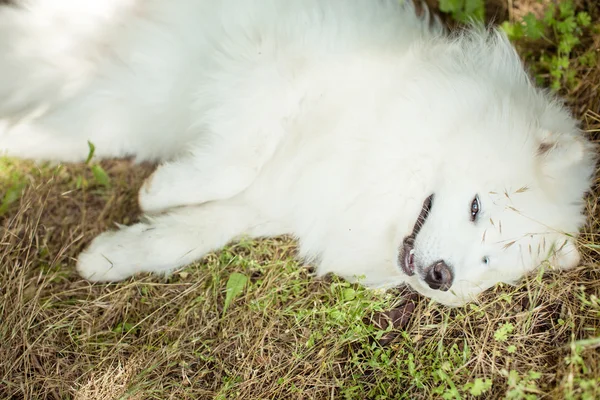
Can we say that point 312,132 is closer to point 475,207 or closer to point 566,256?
point 475,207

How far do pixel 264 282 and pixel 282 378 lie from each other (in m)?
0.58

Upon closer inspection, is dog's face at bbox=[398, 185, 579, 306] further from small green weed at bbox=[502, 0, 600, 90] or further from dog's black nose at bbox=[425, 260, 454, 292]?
small green weed at bbox=[502, 0, 600, 90]

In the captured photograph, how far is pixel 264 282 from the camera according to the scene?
10.5 ft

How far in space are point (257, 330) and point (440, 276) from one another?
1227 mm

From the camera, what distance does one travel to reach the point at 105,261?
2955 mm

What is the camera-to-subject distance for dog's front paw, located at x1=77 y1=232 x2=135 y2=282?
2.92 m

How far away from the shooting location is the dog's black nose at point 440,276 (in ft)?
7.94

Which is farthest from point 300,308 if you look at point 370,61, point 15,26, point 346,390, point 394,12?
point 15,26

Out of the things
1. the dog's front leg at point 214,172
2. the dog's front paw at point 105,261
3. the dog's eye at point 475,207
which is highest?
the dog's eye at point 475,207

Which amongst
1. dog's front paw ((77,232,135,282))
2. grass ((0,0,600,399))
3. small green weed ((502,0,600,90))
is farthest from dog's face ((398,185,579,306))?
dog's front paw ((77,232,135,282))

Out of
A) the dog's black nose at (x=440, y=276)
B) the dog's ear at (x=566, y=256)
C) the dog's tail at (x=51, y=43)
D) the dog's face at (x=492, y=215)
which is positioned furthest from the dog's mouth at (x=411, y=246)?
the dog's tail at (x=51, y=43)

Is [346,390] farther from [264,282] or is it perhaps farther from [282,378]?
[264,282]

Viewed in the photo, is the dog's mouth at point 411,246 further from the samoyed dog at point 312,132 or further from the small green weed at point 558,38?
the small green weed at point 558,38

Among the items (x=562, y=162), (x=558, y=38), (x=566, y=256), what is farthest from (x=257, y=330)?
(x=558, y=38)
